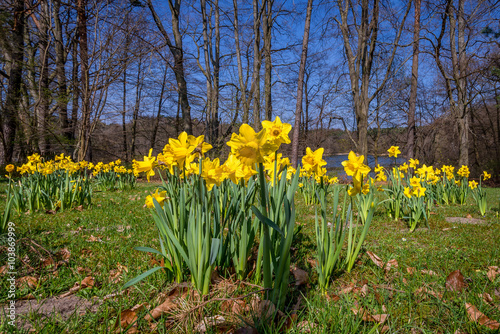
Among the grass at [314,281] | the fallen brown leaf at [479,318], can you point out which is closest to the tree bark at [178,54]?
the grass at [314,281]

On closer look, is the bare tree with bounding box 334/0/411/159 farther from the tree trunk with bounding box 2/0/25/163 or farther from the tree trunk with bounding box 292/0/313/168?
the tree trunk with bounding box 2/0/25/163

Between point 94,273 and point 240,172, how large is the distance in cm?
136

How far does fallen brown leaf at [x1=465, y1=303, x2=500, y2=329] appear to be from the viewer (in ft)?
3.75

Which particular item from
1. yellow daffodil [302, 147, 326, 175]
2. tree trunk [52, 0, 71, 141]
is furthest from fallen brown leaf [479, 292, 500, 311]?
tree trunk [52, 0, 71, 141]

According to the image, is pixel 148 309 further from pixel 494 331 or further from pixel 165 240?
pixel 494 331

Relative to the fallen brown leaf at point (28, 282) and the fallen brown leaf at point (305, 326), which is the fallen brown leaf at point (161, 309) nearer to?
the fallen brown leaf at point (305, 326)

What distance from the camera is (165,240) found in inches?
Answer: 60.3

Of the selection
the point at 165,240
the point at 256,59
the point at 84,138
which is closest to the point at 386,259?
the point at 165,240

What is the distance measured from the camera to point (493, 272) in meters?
1.67

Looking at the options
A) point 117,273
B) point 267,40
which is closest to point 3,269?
point 117,273

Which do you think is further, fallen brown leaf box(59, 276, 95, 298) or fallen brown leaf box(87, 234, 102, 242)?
fallen brown leaf box(87, 234, 102, 242)

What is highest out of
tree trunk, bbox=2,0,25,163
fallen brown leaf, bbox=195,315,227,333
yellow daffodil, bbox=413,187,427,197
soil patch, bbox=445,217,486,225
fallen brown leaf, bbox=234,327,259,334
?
tree trunk, bbox=2,0,25,163

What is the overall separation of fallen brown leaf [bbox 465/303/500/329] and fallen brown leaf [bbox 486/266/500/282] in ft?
1.73

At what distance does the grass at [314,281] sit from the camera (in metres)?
1.15
